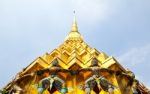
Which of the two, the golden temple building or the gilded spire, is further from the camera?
the gilded spire

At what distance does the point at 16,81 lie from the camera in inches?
→ 824

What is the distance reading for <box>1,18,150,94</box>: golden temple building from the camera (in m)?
20.0

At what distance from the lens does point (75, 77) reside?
66.5 ft

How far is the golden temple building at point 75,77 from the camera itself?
65.7 feet

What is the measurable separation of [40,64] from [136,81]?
4.41 meters

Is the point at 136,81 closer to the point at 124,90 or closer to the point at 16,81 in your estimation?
the point at 124,90

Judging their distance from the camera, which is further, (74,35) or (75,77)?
(74,35)

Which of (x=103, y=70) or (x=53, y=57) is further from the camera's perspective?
(x=53, y=57)

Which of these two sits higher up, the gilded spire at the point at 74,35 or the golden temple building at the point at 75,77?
the gilded spire at the point at 74,35

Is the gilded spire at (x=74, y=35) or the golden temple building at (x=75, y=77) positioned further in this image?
the gilded spire at (x=74, y=35)

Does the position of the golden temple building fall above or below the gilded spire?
below

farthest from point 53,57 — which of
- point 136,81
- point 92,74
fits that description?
point 136,81

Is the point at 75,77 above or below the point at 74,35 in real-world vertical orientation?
below

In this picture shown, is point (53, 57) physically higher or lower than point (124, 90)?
higher
